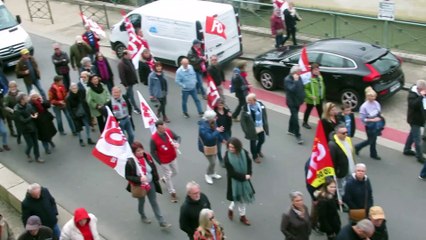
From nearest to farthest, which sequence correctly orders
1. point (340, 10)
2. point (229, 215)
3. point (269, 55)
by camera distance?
point (229, 215) < point (269, 55) < point (340, 10)

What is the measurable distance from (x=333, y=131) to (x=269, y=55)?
17.7 ft

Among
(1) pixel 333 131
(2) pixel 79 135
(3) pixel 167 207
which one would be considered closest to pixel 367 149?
(1) pixel 333 131

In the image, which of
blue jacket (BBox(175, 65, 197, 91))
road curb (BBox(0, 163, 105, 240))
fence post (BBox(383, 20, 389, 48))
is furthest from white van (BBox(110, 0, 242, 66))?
road curb (BBox(0, 163, 105, 240))

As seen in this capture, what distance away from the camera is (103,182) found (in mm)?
11023

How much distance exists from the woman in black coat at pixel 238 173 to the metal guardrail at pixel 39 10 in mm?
16628

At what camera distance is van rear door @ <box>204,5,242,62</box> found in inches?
621

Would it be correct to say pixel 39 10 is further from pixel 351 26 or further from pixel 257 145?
pixel 257 145

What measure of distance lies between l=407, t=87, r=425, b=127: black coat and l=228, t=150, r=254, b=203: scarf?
145 inches

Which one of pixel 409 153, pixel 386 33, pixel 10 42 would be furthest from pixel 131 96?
pixel 386 33

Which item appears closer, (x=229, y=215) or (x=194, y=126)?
(x=229, y=215)

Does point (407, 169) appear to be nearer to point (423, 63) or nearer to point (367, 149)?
point (367, 149)

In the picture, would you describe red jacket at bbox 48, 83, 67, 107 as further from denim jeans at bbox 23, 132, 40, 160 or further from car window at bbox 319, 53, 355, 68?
car window at bbox 319, 53, 355, 68

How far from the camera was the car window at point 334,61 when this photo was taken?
1304cm

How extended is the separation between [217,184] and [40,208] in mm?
3525
